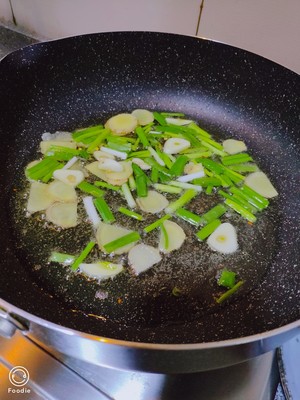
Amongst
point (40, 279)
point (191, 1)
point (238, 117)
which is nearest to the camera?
point (40, 279)

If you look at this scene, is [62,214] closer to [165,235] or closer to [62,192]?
[62,192]

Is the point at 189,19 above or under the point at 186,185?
above

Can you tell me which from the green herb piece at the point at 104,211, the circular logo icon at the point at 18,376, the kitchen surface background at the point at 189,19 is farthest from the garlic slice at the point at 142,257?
the kitchen surface background at the point at 189,19

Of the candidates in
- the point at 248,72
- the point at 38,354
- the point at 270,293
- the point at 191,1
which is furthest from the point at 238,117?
the point at 38,354

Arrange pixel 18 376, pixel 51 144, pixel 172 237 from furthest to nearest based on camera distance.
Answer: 1. pixel 51 144
2. pixel 172 237
3. pixel 18 376

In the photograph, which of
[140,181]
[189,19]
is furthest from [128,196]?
[189,19]

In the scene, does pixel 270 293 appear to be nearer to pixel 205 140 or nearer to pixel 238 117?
pixel 205 140

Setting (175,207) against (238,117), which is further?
(238,117)

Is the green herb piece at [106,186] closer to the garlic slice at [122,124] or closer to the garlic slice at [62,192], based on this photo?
the garlic slice at [62,192]
